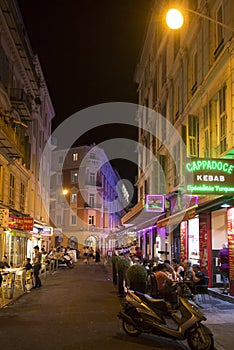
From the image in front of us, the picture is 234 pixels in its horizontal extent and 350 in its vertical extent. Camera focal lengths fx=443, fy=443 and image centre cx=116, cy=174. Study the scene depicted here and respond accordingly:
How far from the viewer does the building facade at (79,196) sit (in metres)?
67.4

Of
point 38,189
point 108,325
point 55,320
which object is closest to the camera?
point 108,325

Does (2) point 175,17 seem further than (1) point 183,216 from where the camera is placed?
No

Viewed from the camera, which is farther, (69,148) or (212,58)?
(69,148)

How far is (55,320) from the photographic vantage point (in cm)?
1115

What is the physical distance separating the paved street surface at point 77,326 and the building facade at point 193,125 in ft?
11.2

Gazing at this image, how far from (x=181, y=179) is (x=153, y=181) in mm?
8605

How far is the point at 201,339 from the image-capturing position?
7.88 m

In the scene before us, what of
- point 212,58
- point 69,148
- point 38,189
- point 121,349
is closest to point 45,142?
point 38,189

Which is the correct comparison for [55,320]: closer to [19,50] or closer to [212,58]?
[212,58]

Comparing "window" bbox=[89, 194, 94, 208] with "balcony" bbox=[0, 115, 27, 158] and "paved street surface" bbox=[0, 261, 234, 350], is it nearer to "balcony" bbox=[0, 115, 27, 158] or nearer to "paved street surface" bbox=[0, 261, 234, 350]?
"balcony" bbox=[0, 115, 27, 158]

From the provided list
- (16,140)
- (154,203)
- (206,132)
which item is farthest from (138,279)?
(16,140)

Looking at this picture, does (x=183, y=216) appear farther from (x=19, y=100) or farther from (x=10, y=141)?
(x=19, y=100)

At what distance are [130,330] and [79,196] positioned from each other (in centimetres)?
5948

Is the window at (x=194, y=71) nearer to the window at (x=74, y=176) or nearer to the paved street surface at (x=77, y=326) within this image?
the paved street surface at (x=77, y=326)
